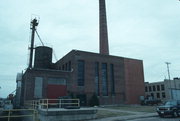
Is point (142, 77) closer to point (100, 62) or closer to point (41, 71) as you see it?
point (100, 62)

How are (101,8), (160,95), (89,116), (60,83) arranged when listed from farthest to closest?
(160,95), (101,8), (60,83), (89,116)

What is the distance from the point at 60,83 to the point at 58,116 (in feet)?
68.4

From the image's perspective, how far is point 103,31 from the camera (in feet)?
151

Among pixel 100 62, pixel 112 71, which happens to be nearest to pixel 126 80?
pixel 112 71

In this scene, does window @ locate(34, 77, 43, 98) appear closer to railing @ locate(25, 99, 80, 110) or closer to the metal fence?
railing @ locate(25, 99, 80, 110)

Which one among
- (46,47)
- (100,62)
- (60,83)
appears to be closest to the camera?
(60,83)

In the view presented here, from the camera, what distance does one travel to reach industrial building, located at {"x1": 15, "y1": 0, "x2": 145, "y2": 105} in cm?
3478

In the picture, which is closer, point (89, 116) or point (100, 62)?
point (89, 116)

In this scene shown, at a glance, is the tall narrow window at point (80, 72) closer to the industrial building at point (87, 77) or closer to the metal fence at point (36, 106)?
the industrial building at point (87, 77)

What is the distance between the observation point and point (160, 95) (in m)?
72.4

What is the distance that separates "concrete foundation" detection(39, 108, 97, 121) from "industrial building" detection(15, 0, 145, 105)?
61.0 feet

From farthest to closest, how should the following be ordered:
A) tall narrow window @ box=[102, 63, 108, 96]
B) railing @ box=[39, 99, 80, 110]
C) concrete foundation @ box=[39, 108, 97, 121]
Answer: tall narrow window @ box=[102, 63, 108, 96] → railing @ box=[39, 99, 80, 110] → concrete foundation @ box=[39, 108, 97, 121]

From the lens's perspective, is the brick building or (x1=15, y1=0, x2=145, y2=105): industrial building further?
(x1=15, y1=0, x2=145, y2=105): industrial building

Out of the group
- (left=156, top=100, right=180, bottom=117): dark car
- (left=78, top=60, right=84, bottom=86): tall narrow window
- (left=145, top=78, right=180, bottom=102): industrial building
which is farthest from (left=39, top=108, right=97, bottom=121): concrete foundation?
(left=145, top=78, right=180, bottom=102): industrial building
